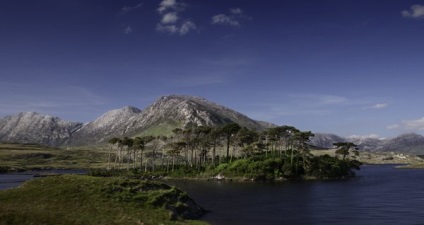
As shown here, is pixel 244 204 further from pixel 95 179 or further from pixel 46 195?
pixel 46 195

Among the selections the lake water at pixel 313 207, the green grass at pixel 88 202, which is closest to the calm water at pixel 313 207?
the lake water at pixel 313 207

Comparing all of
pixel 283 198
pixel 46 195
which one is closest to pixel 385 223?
pixel 283 198

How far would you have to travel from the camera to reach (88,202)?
67.6 metres

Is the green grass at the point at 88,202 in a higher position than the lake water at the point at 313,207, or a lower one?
→ higher

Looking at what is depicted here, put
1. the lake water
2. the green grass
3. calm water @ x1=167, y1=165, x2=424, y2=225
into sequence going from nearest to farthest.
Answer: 1. the green grass
2. the lake water
3. calm water @ x1=167, y1=165, x2=424, y2=225

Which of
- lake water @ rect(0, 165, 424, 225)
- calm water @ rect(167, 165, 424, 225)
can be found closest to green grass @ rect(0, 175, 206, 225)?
lake water @ rect(0, 165, 424, 225)

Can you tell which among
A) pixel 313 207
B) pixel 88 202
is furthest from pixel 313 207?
pixel 88 202

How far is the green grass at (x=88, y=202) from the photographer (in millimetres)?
Result: 53000

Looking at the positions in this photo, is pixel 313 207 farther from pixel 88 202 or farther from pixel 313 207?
pixel 88 202

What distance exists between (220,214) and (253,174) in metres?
102

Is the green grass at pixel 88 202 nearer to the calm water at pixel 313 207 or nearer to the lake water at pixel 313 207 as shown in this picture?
the lake water at pixel 313 207

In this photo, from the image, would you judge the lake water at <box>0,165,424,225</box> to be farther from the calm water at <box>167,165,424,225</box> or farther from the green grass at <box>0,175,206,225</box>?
the green grass at <box>0,175,206,225</box>

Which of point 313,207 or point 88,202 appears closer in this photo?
point 88,202

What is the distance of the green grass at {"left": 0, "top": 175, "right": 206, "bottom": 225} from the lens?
174 feet
